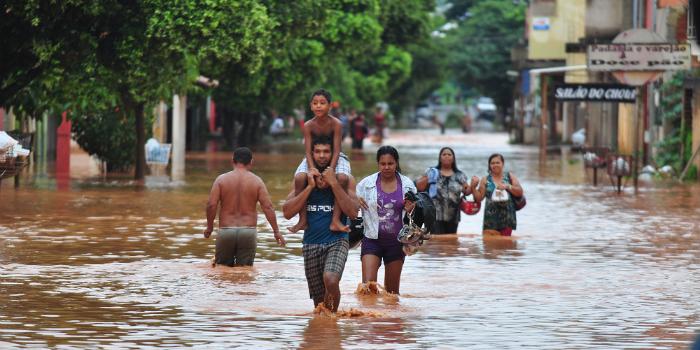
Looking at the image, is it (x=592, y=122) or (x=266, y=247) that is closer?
(x=266, y=247)

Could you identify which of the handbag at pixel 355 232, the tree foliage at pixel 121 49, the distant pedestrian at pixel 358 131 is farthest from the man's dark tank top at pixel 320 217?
the distant pedestrian at pixel 358 131

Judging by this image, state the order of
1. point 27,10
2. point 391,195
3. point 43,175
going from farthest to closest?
point 43,175
point 27,10
point 391,195

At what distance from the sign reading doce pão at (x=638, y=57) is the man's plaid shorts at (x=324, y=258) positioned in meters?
22.1

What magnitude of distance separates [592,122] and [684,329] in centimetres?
5248

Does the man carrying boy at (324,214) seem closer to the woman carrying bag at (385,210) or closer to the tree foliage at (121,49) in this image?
the woman carrying bag at (385,210)

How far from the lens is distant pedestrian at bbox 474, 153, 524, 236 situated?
62.2ft

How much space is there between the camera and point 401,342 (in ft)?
36.6

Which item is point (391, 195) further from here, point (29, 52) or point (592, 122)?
point (592, 122)

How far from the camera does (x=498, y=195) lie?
19.0m

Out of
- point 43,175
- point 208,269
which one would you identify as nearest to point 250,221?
point 208,269

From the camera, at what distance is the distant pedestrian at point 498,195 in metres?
19.0

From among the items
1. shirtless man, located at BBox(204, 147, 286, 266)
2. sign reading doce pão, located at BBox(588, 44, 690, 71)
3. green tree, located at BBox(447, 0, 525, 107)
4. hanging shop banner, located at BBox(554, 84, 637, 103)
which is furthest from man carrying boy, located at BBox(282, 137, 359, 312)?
green tree, located at BBox(447, 0, 525, 107)

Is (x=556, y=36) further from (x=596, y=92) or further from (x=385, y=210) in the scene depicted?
(x=385, y=210)

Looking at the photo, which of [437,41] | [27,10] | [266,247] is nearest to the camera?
[266,247]
